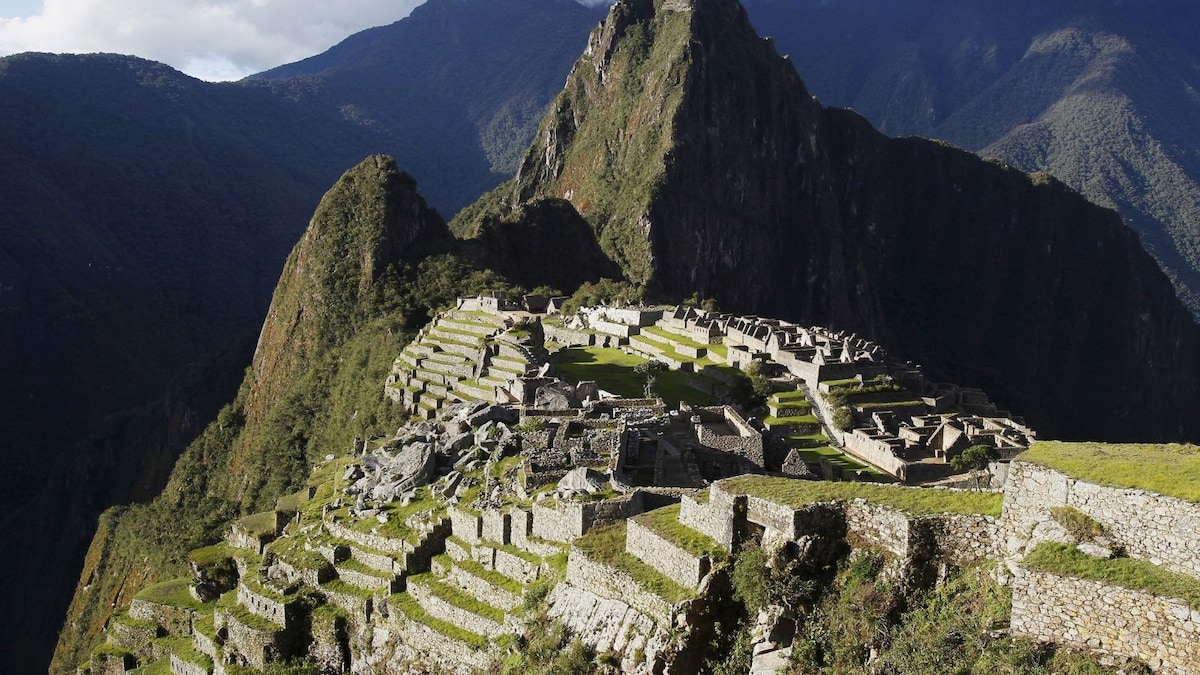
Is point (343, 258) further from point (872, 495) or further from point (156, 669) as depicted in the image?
point (872, 495)

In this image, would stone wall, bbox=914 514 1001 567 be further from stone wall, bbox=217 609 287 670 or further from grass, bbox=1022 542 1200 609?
stone wall, bbox=217 609 287 670

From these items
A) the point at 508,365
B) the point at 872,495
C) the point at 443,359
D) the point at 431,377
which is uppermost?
the point at 872,495

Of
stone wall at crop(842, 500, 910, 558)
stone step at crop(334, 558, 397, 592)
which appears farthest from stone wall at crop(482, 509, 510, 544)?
stone wall at crop(842, 500, 910, 558)

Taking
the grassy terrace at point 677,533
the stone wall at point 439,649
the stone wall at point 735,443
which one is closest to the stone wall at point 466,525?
the stone wall at point 439,649

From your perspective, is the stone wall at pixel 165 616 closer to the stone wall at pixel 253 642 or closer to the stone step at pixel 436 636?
the stone wall at pixel 253 642

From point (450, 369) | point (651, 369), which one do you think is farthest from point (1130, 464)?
point (450, 369)

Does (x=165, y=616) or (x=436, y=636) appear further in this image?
(x=165, y=616)
